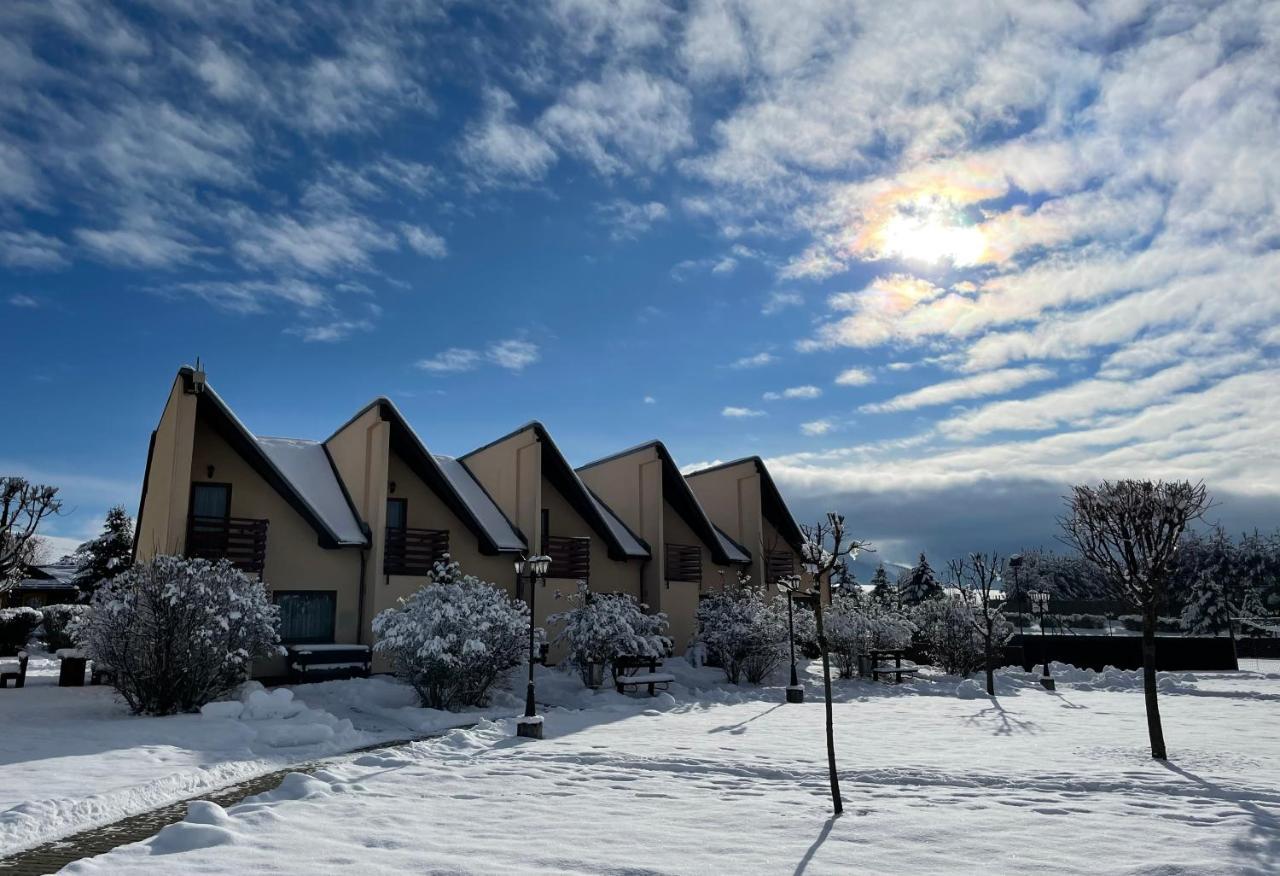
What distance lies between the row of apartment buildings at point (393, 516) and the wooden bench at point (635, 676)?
4251 mm

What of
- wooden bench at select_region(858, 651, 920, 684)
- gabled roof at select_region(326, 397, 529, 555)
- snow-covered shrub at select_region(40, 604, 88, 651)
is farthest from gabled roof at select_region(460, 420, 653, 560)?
snow-covered shrub at select_region(40, 604, 88, 651)

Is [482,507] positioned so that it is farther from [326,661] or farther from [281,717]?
[281,717]

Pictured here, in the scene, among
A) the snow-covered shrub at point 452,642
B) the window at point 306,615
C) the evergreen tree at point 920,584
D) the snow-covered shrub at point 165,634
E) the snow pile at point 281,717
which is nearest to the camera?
the snow pile at point 281,717

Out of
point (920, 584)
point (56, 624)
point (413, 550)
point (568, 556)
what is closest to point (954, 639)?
point (568, 556)

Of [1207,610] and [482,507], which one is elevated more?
[482,507]

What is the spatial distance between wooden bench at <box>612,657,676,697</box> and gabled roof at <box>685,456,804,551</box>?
43.5 feet

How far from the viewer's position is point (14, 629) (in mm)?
33344

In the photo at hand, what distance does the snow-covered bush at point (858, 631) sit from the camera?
27.6 m

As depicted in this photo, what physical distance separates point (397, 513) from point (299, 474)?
10.3 ft

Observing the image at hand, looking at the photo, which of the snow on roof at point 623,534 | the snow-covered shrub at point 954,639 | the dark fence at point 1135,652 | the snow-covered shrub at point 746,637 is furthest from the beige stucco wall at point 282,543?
the dark fence at point 1135,652

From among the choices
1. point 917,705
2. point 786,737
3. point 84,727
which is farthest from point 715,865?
point 917,705

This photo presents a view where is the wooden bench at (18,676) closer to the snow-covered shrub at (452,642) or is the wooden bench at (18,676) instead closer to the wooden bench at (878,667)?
the snow-covered shrub at (452,642)

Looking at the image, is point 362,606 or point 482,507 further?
point 482,507

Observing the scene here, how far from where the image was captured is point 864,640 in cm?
2780
